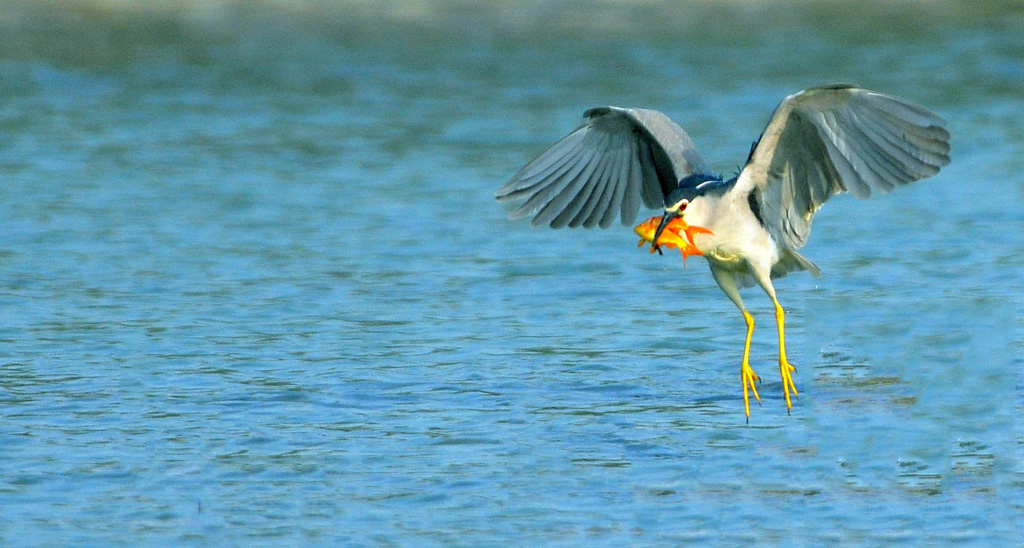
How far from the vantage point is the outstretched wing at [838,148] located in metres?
6.96

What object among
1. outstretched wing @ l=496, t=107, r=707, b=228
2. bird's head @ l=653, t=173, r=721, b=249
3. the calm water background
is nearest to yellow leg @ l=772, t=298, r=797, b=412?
the calm water background

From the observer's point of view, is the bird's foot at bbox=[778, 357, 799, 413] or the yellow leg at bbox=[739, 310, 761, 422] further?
the bird's foot at bbox=[778, 357, 799, 413]

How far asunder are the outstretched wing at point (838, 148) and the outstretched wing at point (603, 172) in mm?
427

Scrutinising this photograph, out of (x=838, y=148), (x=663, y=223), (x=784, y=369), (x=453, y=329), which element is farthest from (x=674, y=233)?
(x=453, y=329)

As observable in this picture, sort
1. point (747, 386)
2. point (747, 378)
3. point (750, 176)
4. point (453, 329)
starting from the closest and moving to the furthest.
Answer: point (750, 176) → point (747, 378) → point (747, 386) → point (453, 329)

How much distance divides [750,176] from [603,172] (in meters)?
0.83

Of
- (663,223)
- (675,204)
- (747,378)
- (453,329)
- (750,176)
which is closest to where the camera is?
(663,223)

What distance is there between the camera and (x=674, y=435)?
23.4 ft

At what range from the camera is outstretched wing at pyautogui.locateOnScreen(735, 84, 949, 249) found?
6965 mm

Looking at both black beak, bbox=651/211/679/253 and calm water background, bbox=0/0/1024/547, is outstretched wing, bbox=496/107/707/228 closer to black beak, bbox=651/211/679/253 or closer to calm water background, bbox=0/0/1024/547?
black beak, bbox=651/211/679/253

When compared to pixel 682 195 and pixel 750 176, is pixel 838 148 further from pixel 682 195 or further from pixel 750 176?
pixel 682 195

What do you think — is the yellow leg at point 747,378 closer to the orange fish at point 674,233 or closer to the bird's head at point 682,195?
the orange fish at point 674,233

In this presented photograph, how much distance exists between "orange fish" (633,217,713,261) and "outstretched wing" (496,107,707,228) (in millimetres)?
493

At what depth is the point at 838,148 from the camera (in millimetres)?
7160
